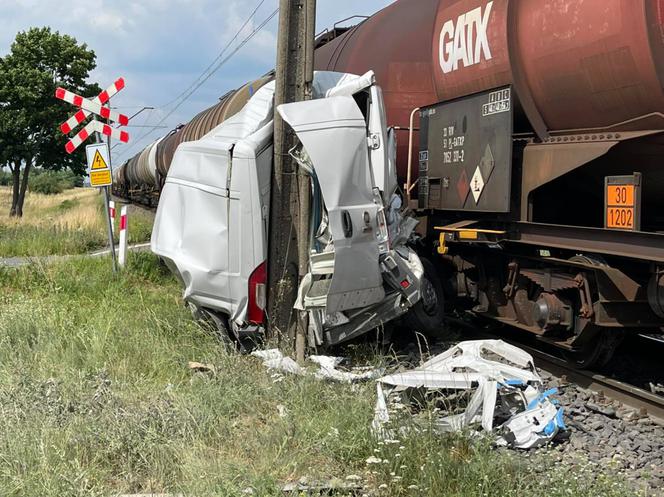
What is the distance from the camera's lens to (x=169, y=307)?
772 centimetres

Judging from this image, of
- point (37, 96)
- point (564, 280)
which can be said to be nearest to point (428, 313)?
point (564, 280)

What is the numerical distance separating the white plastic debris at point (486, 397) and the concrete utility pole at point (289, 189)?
60.5 inches

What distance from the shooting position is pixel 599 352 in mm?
5852

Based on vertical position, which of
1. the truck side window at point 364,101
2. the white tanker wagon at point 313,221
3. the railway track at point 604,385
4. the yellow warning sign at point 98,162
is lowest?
the railway track at point 604,385

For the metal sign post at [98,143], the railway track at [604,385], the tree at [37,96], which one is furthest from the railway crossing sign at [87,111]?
the tree at [37,96]

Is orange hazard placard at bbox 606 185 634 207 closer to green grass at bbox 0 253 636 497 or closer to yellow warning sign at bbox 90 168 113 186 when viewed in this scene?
green grass at bbox 0 253 636 497

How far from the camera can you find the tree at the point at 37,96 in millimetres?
30969

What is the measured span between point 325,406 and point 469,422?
1001mm

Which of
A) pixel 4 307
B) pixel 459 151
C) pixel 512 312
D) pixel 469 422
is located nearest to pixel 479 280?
pixel 512 312

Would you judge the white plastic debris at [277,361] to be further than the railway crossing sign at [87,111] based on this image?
No

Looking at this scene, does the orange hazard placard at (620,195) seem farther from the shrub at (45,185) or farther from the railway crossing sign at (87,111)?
the shrub at (45,185)

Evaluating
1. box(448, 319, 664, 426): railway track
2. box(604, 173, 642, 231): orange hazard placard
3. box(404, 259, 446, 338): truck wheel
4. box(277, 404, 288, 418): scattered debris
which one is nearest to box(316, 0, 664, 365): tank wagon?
box(604, 173, 642, 231): orange hazard placard

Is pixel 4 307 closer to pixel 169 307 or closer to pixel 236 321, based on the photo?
pixel 169 307

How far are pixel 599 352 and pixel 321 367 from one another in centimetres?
246
